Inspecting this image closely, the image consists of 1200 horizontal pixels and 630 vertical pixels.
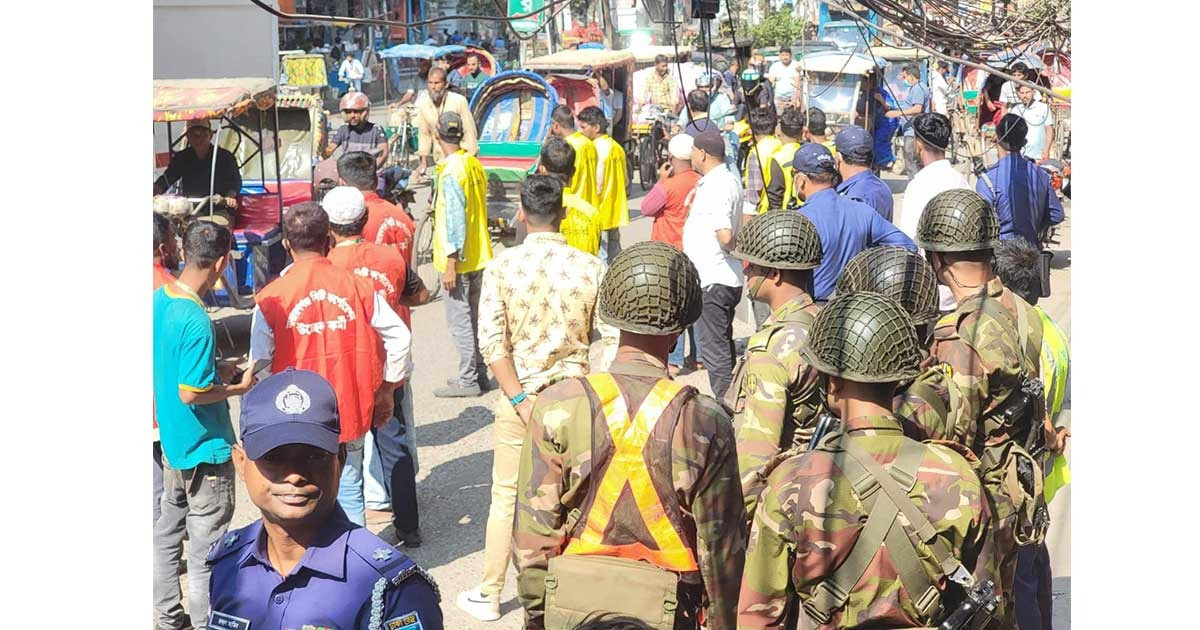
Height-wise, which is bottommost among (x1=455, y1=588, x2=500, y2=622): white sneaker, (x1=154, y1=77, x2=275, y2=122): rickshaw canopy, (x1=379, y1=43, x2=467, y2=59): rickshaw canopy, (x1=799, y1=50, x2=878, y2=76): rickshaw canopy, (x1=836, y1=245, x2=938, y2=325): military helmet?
(x1=455, y1=588, x2=500, y2=622): white sneaker

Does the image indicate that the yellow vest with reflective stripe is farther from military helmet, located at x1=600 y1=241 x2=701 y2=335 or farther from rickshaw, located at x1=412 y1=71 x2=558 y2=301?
military helmet, located at x1=600 y1=241 x2=701 y2=335

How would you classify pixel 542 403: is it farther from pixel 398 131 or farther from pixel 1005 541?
pixel 398 131

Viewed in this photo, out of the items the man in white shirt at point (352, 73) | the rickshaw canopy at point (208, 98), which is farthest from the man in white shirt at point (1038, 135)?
the man in white shirt at point (352, 73)

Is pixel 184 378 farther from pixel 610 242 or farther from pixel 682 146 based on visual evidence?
pixel 610 242

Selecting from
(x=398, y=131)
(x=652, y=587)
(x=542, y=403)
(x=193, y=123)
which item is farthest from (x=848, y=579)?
(x=398, y=131)

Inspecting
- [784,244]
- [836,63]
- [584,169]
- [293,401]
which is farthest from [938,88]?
[293,401]

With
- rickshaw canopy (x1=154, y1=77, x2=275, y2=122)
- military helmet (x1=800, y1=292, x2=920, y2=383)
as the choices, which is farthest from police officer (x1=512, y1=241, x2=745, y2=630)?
rickshaw canopy (x1=154, y1=77, x2=275, y2=122)

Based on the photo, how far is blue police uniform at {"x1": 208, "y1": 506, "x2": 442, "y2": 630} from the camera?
2.67m

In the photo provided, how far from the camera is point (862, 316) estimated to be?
11.1 feet

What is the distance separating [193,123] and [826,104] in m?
13.8

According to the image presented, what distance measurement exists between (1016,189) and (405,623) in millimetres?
6558

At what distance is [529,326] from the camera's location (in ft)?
17.5

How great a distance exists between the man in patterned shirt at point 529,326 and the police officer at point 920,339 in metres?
1.10

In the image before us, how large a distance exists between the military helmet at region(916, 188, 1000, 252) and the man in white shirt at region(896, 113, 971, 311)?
264 cm
